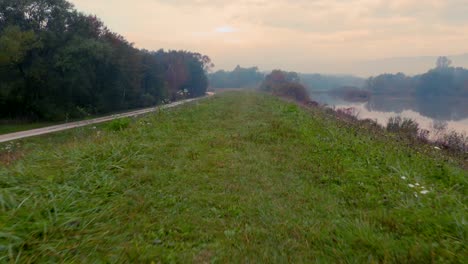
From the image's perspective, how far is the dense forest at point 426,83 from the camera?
72688 millimetres

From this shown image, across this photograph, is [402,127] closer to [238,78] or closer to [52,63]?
[52,63]

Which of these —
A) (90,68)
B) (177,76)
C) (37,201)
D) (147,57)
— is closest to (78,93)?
(90,68)

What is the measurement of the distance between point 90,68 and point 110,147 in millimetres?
26797

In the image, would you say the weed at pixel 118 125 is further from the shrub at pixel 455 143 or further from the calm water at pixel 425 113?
the calm water at pixel 425 113

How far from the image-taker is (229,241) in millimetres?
3184

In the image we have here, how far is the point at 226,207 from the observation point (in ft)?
13.4

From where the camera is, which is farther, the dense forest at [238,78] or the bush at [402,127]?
the dense forest at [238,78]

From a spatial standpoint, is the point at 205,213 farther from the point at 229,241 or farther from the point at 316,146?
the point at 316,146

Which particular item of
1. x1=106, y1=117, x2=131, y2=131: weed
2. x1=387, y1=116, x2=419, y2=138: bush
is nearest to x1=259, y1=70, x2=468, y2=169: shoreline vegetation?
x1=387, y1=116, x2=419, y2=138: bush

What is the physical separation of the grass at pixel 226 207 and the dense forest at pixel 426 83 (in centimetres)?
8067

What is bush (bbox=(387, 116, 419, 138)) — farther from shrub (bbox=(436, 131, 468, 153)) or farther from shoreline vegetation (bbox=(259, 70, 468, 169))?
shrub (bbox=(436, 131, 468, 153))

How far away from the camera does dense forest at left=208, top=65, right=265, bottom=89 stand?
149875 millimetres

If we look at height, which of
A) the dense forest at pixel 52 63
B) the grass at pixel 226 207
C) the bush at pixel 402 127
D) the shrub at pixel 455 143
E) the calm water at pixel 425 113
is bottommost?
the calm water at pixel 425 113

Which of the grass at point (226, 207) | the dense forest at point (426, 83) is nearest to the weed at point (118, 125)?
the grass at point (226, 207)
